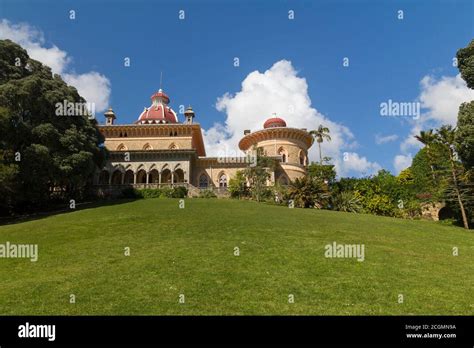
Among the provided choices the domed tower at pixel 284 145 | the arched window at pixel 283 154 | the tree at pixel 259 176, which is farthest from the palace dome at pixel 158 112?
the tree at pixel 259 176

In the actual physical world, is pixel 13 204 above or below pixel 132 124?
below

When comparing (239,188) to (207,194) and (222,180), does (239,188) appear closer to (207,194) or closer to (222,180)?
(207,194)

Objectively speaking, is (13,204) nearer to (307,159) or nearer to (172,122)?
(172,122)

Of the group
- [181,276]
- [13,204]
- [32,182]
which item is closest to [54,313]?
[181,276]

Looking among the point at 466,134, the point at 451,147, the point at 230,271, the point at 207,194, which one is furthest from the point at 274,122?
the point at 230,271

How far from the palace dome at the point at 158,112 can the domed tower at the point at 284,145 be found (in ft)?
40.8

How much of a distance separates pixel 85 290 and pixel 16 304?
4.95 ft

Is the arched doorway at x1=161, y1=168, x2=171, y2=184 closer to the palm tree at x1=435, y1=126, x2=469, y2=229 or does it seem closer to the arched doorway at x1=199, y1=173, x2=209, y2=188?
the arched doorway at x1=199, y1=173, x2=209, y2=188

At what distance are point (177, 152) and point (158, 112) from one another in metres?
13.4

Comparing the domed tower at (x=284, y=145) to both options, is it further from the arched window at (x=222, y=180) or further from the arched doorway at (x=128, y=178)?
the arched doorway at (x=128, y=178)

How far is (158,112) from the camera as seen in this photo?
175 ft

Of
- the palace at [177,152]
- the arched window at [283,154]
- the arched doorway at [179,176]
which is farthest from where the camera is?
the arched window at [283,154]

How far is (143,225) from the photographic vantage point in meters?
18.2

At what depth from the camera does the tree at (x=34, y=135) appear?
25.5 meters
